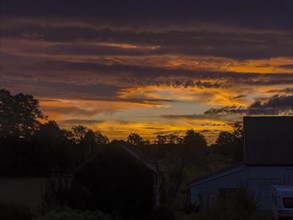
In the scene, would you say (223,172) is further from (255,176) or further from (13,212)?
(13,212)

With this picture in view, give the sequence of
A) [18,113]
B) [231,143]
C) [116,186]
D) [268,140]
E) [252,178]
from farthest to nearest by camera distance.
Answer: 1. [231,143]
2. [18,113]
3. [268,140]
4. [252,178]
5. [116,186]

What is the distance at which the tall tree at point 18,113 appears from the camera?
57.9 metres

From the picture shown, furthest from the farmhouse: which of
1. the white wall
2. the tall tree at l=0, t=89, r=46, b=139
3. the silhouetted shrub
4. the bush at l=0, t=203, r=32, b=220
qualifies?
the tall tree at l=0, t=89, r=46, b=139

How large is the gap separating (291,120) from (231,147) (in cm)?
4778

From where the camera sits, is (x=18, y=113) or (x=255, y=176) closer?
(x=255, y=176)

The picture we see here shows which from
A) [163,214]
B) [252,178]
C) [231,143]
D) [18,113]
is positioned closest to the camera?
[163,214]

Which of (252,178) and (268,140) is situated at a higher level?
(268,140)

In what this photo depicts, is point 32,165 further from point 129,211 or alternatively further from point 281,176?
point 281,176

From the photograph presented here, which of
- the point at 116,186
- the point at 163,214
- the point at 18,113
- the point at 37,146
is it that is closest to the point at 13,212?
the point at 163,214

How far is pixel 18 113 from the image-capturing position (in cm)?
6162

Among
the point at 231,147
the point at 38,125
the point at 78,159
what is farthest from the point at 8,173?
the point at 231,147

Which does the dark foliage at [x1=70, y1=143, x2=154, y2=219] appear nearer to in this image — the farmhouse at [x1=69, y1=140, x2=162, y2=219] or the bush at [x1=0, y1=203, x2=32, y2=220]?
the farmhouse at [x1=69, y1=140, x2=162, y2=219]

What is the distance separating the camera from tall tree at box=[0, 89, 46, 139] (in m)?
57.9

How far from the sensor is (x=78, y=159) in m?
49.7
